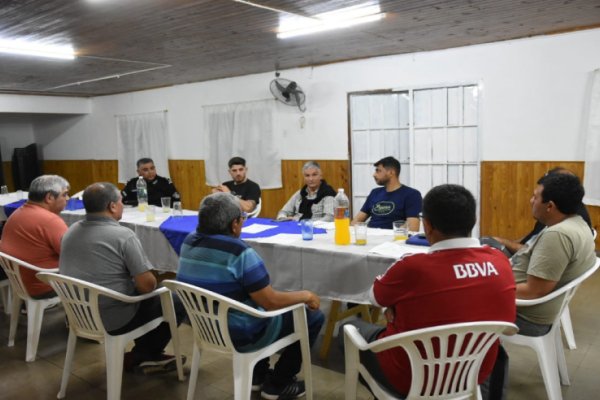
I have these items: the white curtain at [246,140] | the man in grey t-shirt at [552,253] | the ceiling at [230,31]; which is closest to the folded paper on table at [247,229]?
the man in grey t-shirt at [552,253]

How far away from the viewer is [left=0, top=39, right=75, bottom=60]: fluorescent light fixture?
446 cm

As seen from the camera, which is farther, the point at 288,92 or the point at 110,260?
the point at 288,92

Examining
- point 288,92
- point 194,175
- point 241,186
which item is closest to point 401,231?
point 241,186

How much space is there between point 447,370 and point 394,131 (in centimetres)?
466

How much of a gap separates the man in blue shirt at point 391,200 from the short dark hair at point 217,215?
171 centimetres

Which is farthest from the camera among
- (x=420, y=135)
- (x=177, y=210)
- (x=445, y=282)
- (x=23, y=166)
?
(x=23, y=166)

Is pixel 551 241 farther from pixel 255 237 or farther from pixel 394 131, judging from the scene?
pixel 394 131

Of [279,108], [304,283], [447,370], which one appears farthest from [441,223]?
[279,108]

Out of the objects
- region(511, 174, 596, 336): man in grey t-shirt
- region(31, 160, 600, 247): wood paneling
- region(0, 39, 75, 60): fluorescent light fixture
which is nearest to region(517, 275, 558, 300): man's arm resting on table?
region(511, 174, 596, 336): man in grey t-shirt

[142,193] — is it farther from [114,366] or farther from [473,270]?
[473,270]

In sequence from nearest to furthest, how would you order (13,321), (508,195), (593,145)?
(13,321) < (593,145) < (508,195)

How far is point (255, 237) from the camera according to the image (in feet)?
10.5

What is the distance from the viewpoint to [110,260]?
2.43m

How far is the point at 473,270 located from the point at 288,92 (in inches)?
207
